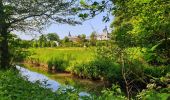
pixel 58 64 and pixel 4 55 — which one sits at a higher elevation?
pixel 4 55

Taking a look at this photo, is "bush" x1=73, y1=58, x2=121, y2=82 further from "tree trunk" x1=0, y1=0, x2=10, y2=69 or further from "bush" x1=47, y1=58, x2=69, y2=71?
"tree trunk" x1=0, y1=0, x2=10, y2=69

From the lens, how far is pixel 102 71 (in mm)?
27703

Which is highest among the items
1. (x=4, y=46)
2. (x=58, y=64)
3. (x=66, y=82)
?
(x=4, y=46)

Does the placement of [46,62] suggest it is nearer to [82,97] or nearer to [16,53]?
[16,53]

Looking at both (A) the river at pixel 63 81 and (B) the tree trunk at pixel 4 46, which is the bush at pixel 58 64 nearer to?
(A) the river at pixel 63 81

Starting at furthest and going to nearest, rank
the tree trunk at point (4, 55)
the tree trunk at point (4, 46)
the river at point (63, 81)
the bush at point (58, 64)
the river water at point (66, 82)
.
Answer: the bush at point (58, 64) < the tree trunk at point (4, 55) < the tree trunk at point (4, 46) < the river at point (63, 81) < the river water at point (66, 82)

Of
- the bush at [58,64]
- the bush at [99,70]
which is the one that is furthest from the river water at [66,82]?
Answer: the bush at [58,64]

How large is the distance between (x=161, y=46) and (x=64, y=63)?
3083 cm

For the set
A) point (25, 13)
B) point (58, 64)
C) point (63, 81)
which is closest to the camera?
Answer: point (25, 13)

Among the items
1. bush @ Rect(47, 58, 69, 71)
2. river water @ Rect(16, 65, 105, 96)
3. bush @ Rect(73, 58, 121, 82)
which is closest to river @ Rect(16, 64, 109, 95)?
river water @ Rect(16, 65, 105, 96)

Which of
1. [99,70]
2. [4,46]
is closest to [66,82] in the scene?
[4,46]

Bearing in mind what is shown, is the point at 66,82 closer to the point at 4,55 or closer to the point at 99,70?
the point at 4,55

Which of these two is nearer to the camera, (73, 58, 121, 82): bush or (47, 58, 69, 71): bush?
(73, 58, 121, 82): bush

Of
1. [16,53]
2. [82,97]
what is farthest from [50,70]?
[82,97]
